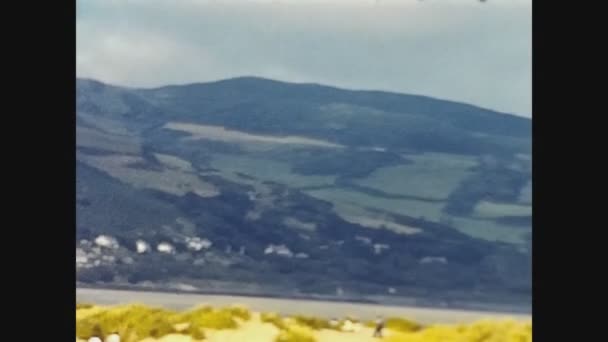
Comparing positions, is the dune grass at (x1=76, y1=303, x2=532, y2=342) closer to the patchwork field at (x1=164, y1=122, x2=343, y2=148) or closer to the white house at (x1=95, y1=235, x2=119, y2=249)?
the white house at (x1=95, y1=235, x2=119, y2=249)

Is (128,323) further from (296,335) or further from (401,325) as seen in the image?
(401,325)

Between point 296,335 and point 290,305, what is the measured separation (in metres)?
0.08

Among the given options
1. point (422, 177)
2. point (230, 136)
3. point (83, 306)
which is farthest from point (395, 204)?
point (83, 306)

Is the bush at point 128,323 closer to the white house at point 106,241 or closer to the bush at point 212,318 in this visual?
the bush at point 212,318

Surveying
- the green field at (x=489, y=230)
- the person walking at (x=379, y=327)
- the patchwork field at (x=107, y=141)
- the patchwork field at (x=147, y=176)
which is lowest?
the person walking at (x=379, y=327)

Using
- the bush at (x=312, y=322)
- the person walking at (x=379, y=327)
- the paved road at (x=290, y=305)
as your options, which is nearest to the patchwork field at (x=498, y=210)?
the paved road at (x=290, y=305)

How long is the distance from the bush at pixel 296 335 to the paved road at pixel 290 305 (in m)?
0.05

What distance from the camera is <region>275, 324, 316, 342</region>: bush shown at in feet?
7.23

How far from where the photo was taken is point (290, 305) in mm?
2244

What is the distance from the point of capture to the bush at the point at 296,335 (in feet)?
7.23

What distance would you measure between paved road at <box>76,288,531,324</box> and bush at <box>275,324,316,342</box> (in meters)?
0.05
